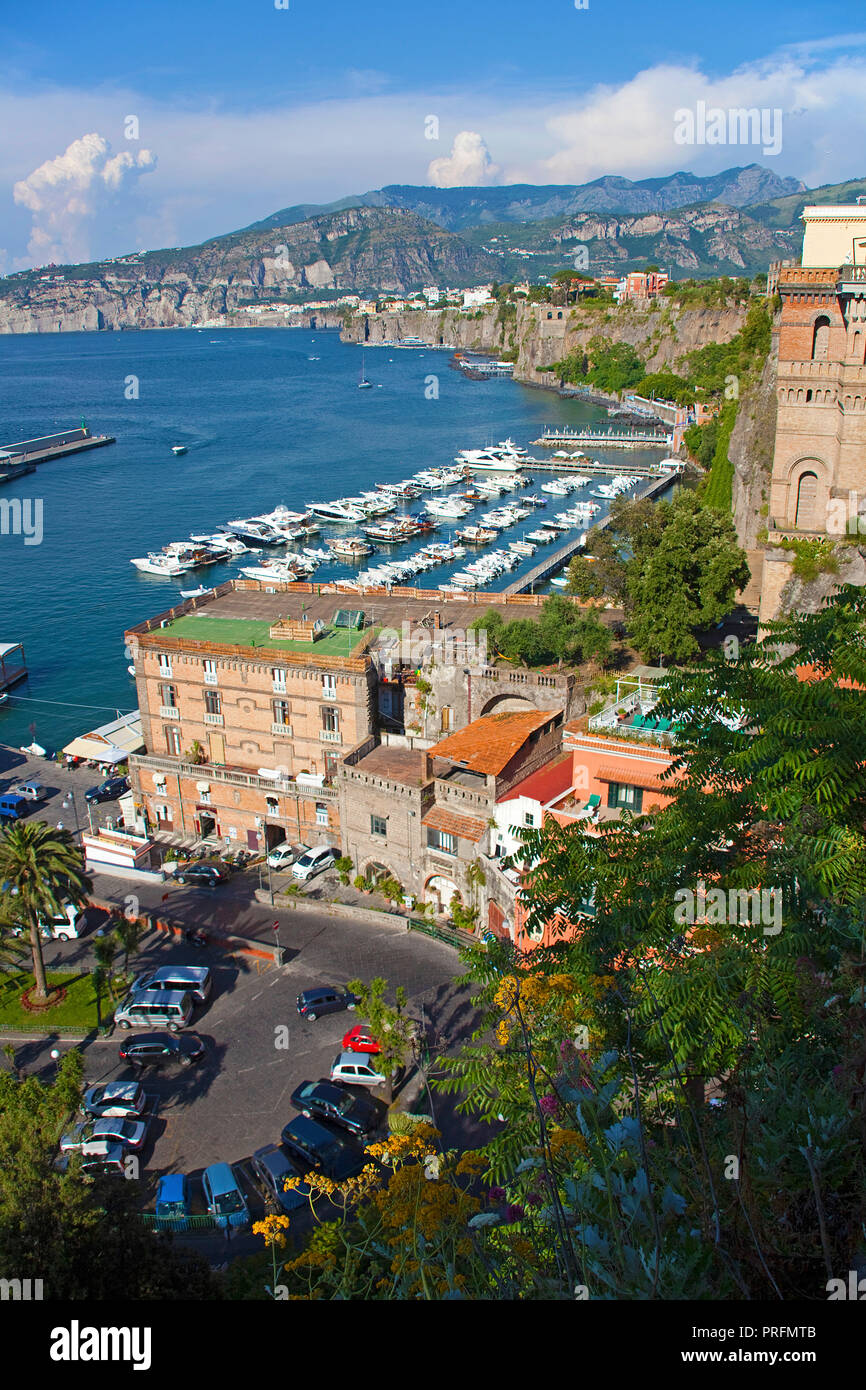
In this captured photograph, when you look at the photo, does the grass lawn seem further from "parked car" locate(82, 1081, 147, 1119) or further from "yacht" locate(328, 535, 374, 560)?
"yacht" locate(328, 535, 374, 560)

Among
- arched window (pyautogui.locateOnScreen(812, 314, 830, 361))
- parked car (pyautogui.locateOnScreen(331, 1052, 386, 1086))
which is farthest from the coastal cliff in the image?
parked car (pyautogui.locateOnScreen(331, 1052, 386, 1086))

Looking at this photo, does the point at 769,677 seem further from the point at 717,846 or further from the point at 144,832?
the point at 144,832

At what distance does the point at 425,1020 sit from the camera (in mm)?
20547

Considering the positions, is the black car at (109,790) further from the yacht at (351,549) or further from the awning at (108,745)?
the yacht at (351,549)

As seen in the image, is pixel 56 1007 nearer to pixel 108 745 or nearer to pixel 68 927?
pixel 68 927

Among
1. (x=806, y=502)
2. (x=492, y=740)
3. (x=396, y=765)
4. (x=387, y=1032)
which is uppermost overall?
(x=806, y=502)

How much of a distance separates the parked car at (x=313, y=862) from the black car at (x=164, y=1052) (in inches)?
281

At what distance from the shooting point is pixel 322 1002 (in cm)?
2131

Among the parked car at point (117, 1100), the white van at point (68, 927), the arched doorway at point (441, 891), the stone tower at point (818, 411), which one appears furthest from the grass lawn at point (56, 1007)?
the stone tower at point (818, 411)

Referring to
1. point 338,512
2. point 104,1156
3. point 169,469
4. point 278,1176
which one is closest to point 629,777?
point 278,1176

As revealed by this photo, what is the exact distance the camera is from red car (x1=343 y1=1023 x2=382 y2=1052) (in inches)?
779

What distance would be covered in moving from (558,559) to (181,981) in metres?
45.3

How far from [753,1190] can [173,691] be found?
25807mm

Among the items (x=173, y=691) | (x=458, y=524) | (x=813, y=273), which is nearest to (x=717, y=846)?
(x=173, y=691)
